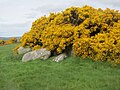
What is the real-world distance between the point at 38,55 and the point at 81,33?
291 centimetres

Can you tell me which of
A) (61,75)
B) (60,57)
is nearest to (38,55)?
(60,57)

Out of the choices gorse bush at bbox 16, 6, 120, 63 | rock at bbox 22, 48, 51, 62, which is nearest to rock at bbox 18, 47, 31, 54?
gorse bush at bbox 16, 6, 120, 63

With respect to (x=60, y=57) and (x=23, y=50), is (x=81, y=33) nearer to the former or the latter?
(x=60, y=57)

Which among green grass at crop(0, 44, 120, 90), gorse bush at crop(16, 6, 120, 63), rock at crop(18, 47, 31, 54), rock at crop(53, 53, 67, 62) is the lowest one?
green grass at crop(0, 44, 120, 90)

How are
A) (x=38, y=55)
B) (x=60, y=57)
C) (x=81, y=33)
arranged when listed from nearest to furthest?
(x=60, y=57)
(x=81, y=33)
(x=38, y=55)

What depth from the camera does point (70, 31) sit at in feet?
61.4

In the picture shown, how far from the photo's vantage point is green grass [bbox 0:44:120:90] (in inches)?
480

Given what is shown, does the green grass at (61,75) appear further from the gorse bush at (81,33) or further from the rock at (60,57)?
the gorse bush at (81,33)

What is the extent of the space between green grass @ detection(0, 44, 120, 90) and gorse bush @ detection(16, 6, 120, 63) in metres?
0.65

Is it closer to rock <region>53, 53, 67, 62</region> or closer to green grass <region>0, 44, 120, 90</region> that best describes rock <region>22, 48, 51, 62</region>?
green grass <region>0, 44, 120, 90</region>

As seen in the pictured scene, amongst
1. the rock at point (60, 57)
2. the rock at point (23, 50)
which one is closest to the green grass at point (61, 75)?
the rock at point (60, 57)

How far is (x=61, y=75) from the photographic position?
14305 millimetres

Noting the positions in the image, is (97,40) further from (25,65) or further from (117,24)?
(25,65)

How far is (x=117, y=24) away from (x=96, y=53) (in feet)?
7.27
